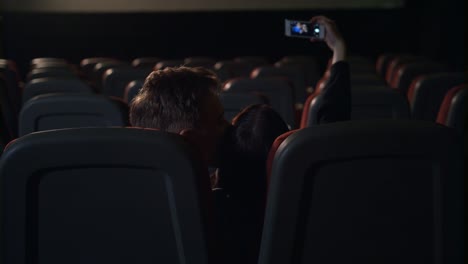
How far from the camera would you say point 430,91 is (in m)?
4.25

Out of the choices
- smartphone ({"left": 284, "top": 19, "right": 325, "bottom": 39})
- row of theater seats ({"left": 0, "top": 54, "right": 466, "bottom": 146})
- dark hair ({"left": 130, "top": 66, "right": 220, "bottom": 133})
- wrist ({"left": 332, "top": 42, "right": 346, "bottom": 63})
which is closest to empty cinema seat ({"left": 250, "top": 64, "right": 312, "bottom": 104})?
row of theater seats ({"left": 0, "top": 54, "right": 466, "bottom": 146})

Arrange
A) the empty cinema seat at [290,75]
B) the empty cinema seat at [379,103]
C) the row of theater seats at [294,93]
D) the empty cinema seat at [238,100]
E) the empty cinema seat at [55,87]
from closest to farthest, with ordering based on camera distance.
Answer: the row of theater seats at [294,93]
the empty cinema seat at [379,103]
the empty cinema seat at [238,100]
the empty cinema seat at [55,87]
the empty cinema seat at [290,75]

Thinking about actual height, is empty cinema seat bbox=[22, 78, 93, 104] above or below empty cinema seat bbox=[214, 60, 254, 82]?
above

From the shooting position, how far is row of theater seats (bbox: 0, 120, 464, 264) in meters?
1.54

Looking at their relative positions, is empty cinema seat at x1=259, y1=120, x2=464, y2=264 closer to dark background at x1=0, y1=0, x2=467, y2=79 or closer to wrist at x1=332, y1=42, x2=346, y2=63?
wrist at x1=332, y1=42, x2=346, y2=63

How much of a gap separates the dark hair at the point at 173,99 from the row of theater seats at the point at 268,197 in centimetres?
45

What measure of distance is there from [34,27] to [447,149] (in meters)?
13.1

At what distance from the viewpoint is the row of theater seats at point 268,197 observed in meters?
1.54

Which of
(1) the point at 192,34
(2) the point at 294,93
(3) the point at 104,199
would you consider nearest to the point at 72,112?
(3) the point at 104,199

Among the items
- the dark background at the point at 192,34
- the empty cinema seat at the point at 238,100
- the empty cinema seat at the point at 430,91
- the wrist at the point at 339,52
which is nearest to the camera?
the wrist at the point at 339,52

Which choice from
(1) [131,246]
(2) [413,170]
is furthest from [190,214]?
(2) [413,170]

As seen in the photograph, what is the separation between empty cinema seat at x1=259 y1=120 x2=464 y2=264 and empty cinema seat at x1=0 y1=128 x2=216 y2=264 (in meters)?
0.18

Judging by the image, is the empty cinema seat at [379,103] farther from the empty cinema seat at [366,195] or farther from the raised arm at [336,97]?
the empty cinema seat at [366,195]

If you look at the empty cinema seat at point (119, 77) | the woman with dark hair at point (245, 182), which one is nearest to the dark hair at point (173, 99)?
the woman with dark hair at point (245, 182)
